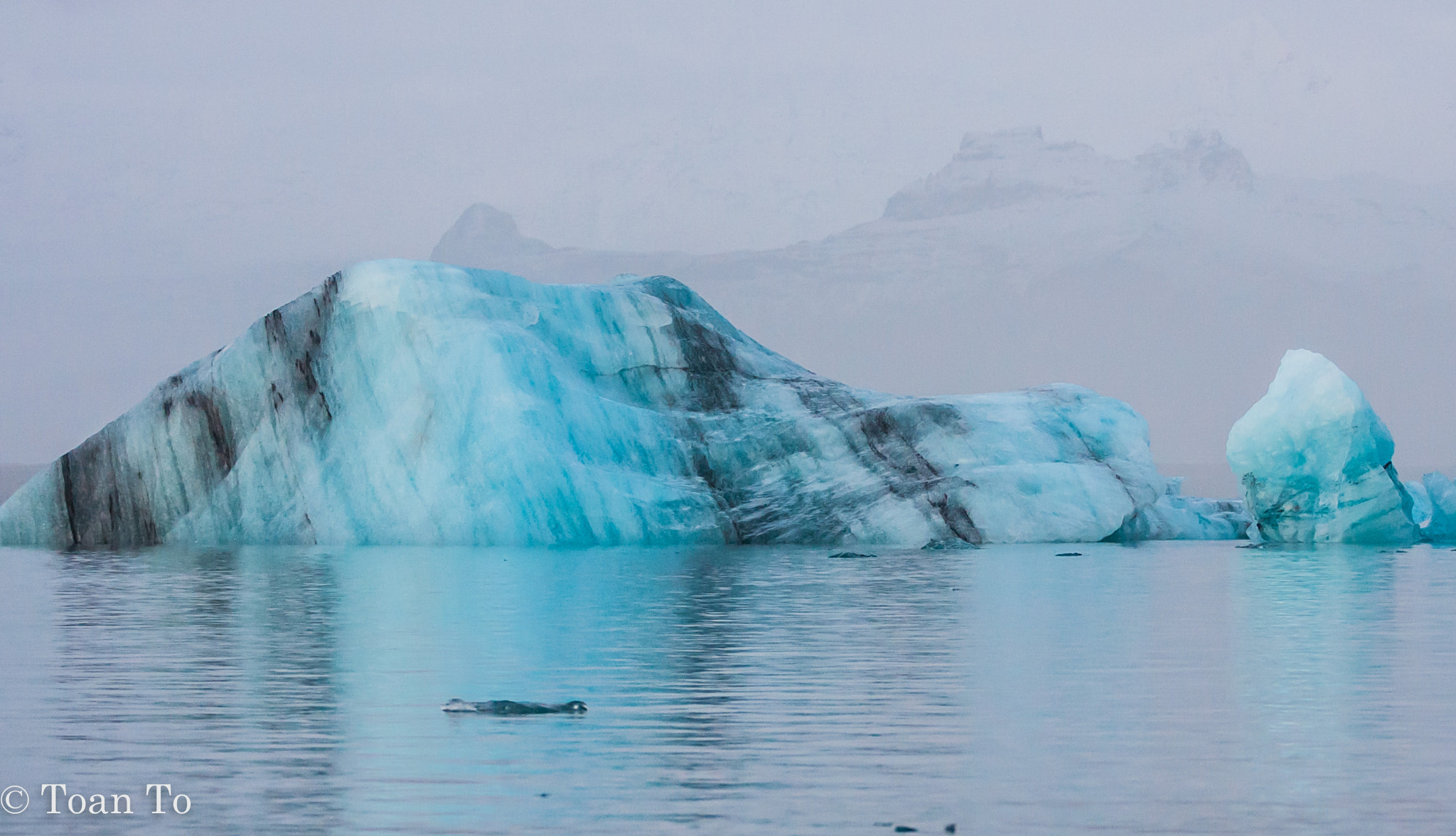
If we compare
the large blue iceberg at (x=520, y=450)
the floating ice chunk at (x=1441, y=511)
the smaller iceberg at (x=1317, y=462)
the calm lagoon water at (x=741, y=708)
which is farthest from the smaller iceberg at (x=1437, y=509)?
the calm lagoon water at (x=741, y=708)

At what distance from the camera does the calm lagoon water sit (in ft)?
27.3

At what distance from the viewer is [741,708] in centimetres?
1165

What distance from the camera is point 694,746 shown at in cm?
1004

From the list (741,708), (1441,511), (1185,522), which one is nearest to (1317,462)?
(1441,511)

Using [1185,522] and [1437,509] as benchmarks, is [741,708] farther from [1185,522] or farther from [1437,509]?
[1185,522]

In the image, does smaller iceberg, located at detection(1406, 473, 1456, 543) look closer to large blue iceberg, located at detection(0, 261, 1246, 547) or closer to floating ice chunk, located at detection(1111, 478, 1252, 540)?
floating ice chunk, located at detection(1111, 478, 1252, 540)

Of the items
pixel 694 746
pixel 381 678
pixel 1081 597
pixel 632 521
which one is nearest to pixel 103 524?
pixel 632 521

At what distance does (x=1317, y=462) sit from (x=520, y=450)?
16.9 metres

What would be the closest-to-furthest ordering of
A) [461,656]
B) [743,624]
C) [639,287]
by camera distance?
[461,656] → [743,624] → [639,287]

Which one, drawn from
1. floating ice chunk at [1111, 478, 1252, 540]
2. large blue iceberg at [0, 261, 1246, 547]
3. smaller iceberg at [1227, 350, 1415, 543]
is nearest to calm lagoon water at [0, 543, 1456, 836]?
large blue iceberg at [0, 261, 1246, 547]

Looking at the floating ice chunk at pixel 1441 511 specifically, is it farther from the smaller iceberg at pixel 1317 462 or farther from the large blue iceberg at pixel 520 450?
the large blue iceberg at pixel 520 450

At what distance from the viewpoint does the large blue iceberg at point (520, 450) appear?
35406mm

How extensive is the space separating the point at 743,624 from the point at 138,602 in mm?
8402

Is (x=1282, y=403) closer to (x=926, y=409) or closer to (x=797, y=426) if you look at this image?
(x=926, y=409)
